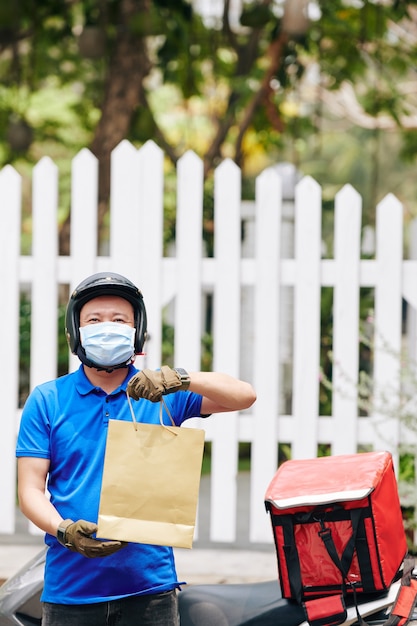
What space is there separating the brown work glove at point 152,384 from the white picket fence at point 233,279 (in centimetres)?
282

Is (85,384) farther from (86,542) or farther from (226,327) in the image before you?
(226,327)

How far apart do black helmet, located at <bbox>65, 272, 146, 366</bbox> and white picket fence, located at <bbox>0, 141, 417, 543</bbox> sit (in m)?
2.59

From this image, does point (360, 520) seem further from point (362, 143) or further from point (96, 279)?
point (362, 143)

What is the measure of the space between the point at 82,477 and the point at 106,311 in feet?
1.31

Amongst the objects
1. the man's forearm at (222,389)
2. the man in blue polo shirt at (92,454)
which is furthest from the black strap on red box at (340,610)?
the man's forearm at (222,389)

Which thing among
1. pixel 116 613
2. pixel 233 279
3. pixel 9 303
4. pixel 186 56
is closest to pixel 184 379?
pixel 116 613

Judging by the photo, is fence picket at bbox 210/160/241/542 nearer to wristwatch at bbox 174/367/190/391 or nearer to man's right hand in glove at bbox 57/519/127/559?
wristwatch at bbox 174/367/190/391

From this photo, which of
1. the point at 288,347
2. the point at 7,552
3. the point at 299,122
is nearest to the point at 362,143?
the point at 299,122

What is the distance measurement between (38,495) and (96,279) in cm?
53

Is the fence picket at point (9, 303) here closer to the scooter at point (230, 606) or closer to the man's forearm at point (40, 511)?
the scooter at point (230, 606)

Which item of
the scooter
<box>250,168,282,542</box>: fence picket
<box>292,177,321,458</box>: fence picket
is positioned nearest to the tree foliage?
<box>250,168,282,542</box>: fence picket

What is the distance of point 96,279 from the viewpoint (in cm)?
239

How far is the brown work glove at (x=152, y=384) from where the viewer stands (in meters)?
2.18

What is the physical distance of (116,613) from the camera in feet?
7.58
